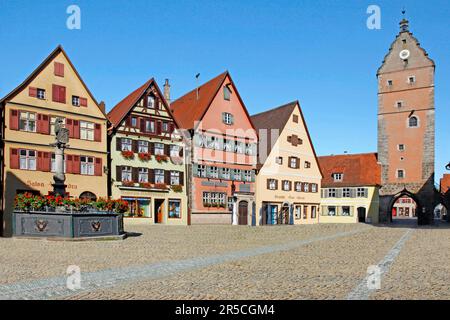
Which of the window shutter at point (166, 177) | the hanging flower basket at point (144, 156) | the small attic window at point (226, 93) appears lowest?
the window shutter at point (166, 177)

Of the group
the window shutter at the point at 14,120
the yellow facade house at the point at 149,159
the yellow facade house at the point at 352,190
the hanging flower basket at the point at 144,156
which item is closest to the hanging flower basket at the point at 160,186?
the yellow facade house at the point at 149,159

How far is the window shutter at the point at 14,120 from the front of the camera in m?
24.0

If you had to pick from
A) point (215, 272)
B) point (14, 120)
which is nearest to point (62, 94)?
point (14, 120)

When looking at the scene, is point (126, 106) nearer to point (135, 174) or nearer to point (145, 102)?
point (145, 102)

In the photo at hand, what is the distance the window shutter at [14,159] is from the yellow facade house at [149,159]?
644 cm

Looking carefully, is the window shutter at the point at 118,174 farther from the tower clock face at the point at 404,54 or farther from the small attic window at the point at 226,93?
the tower clock face at the point at 404,54

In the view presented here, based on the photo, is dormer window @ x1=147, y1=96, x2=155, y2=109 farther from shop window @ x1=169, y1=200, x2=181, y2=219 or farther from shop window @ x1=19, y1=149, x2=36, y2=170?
shop window @ x1=19, y1=149, x2=36, y2=170

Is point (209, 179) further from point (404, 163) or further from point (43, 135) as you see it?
point (404, 163)

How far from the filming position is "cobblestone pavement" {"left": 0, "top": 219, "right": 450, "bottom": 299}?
23.2ft

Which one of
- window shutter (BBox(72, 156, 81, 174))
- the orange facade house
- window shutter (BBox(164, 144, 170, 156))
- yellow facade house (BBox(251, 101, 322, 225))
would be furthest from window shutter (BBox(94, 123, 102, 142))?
yellow facade house (BBox(251, 101, 322, 225))

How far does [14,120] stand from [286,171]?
23.5 meters

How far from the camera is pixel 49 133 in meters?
25.6

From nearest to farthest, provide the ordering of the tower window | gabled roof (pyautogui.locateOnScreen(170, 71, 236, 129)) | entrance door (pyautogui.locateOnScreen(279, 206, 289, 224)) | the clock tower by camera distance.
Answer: gabled roof (pyautogui.locateOnScreen(170, 71, 236, 129))
entrance door (pyautogui.locateOnScreen(279, 206, 289, 224))
the clock tower
the tower window

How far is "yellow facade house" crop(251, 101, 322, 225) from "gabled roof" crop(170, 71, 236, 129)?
7.13 m
